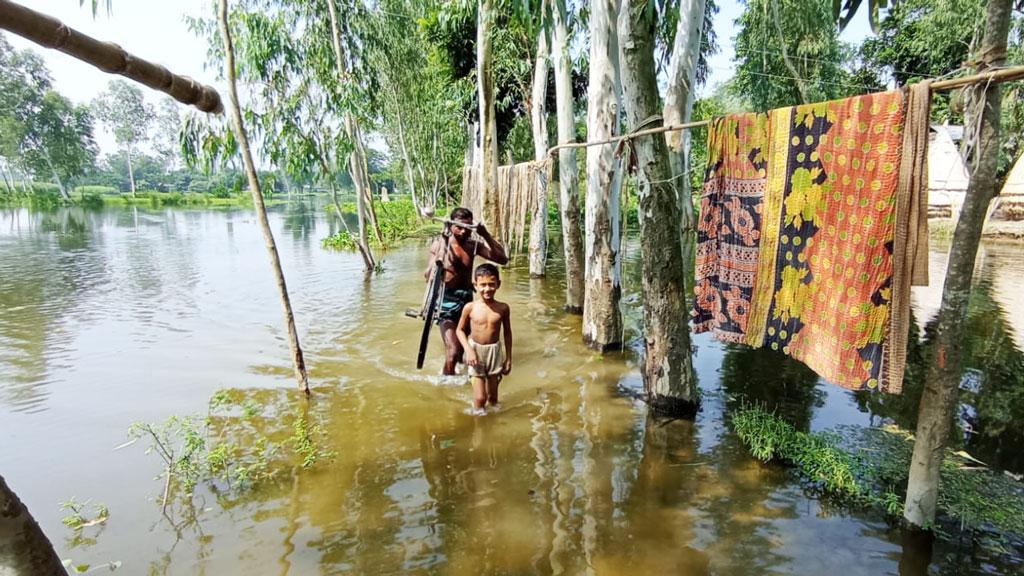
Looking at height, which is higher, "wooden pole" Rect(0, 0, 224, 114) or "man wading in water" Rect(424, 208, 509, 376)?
"wooden pole" Rect(0, 0, 224, 114)

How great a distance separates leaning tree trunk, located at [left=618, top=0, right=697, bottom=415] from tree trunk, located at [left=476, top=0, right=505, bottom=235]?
20.2 feet

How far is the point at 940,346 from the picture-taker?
264 cm

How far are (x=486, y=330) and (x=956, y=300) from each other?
10.0 feet

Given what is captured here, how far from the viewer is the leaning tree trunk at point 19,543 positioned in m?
1.24

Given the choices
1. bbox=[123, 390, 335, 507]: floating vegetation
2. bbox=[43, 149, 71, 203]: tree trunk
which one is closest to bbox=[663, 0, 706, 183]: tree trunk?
bbox=[123, 390, 335, 507]: floating vegetation

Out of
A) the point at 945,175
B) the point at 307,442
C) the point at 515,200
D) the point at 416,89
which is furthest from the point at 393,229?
Result: the point at 945,175

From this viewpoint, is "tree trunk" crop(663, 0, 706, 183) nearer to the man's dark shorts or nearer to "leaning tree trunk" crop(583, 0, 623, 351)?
"leaning tree trunk" crop(583, 0, 623, 351)

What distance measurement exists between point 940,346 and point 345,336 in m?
6.63

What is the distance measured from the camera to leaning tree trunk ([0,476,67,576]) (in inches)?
48.9

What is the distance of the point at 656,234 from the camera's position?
4219mm

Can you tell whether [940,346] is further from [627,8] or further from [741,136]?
[627,8]

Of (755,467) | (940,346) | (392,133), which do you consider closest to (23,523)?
(940,346)

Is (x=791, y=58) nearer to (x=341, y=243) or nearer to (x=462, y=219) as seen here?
(x=341, y=243)

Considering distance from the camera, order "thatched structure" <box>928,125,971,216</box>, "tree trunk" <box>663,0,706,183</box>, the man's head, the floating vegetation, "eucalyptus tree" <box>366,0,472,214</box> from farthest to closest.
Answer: "thatched structure" <box>928,125,971,216</box>
"eucalyptus tree" <box>366,0,472,214</box>
"tree trunk" <box>663,0,706,183</box>
the man's head
the floating vegetation
